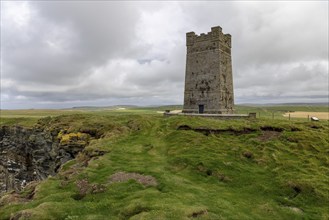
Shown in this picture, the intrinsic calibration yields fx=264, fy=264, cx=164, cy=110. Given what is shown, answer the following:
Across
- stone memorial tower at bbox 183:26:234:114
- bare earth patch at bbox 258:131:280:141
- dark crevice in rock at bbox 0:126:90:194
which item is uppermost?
stone memorial tower at bbox 183:26:234:114

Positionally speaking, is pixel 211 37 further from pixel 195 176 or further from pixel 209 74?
pixel 195 176

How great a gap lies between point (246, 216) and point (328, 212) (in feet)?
26.5

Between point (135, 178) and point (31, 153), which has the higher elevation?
point (135, 178)

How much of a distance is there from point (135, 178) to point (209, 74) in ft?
128

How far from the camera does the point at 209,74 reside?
192 feet

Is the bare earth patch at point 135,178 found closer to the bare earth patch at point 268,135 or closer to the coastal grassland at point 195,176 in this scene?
the coastal grassland at point 195,176

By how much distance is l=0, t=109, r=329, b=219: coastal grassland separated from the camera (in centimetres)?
1900

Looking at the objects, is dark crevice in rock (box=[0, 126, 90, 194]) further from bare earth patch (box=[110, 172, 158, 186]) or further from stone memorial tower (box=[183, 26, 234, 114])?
stone memorial tower (box=[183, 26, 234, 114])

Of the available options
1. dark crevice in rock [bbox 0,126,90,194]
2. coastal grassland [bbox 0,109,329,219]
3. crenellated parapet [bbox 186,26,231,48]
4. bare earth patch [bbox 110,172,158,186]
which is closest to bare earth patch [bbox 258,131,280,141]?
coastal grassland [bbox 0,109,329,219]

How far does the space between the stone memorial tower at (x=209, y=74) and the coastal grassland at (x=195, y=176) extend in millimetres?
14485

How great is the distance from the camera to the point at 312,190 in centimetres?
2444

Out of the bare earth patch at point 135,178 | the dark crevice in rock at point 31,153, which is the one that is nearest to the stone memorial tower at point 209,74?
the dark crevice in rock at point 31,153

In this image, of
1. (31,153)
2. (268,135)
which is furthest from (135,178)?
(31,153)

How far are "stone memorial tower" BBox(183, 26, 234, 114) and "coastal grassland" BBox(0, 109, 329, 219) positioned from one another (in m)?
14.5
